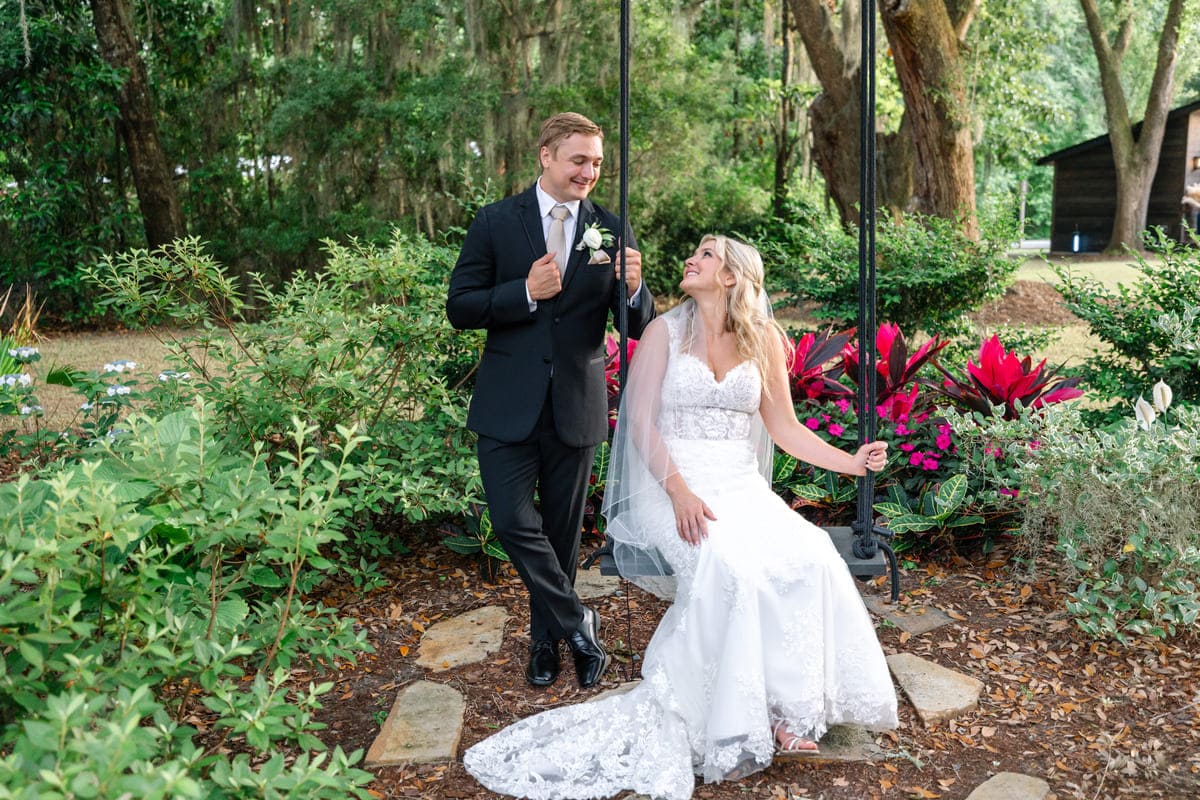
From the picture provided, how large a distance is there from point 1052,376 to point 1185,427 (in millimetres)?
915

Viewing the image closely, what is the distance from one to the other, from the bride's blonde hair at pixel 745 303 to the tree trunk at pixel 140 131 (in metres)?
11.5

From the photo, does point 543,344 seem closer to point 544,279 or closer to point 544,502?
point 544,279

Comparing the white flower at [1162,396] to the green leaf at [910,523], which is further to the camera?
the green leaf at [910,523]

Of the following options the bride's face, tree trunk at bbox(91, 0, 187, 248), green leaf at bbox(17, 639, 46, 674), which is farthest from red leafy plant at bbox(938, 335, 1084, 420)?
tree trunk at bbox(91, 0, 187, 248)

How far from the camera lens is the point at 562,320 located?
333 cm

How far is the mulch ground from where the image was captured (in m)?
2.88

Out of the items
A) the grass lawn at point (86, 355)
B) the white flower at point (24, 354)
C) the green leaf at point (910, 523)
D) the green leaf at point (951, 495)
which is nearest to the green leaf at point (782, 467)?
the green leaf at point (910, 523)

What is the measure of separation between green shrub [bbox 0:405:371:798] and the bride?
0.75 meters

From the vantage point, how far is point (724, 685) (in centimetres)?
289

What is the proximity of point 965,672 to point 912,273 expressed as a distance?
529 cm

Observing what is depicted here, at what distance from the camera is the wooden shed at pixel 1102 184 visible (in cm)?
2395

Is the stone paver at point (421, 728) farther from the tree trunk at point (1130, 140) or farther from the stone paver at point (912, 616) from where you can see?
the tree trunk at point (1130, 140)

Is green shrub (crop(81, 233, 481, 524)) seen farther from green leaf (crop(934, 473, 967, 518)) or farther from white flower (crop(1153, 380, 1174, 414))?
white flower (crop(1153, 380, 1174, 414))

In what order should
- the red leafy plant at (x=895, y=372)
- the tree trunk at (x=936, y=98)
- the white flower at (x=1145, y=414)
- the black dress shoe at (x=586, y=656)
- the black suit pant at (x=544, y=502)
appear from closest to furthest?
the black suit pant at (x=544, y=502), the black dress shoe at (x=586, y=656), the white flower at (x=1145, y=414), the red leafy plant at (x=895, y=372), the tree trunk at (x=936, y=98)
